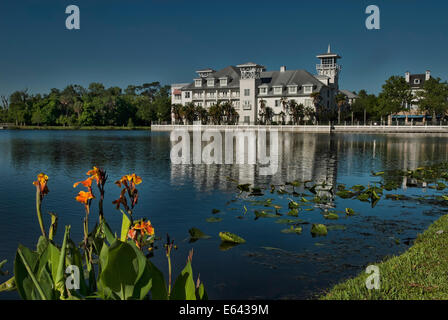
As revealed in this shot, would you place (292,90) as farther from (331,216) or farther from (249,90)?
(331,216)

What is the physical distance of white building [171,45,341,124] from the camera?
83.1m

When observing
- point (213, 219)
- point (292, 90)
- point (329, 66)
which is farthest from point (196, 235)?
point (329, 66)

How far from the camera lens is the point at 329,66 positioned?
9050cm

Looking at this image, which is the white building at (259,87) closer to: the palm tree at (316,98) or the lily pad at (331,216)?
the palm tree at (316,98)

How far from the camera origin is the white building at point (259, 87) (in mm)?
83062

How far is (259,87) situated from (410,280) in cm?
8337

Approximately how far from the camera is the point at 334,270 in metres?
6.63

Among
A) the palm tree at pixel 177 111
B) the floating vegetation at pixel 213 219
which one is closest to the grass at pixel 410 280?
the floating vegetation at pixel 213 219

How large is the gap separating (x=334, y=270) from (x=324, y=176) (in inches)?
462

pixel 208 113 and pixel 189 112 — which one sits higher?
pixel 189 112
